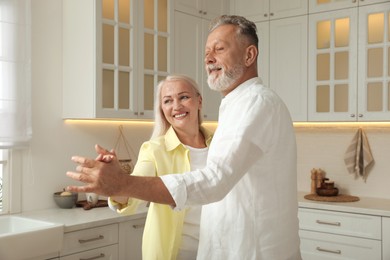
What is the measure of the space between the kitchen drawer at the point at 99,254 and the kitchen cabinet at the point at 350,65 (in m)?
1.93

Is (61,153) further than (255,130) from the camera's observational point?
Yes

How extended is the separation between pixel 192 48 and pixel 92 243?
1.92 metres

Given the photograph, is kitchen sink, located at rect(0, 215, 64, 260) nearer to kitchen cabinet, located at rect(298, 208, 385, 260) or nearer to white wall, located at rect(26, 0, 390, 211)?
white wall, located at rect(26, 0, 390, 211)

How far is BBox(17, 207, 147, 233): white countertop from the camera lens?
2997 millimetres

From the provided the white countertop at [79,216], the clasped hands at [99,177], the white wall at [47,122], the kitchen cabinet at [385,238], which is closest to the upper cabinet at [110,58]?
the white wall at [47,122]

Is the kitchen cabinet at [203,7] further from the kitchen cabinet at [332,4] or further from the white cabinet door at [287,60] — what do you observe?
the kitchen cabinet at [332,4]

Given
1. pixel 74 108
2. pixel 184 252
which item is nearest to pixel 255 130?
pixel 184 252

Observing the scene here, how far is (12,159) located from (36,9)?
41.6 inches

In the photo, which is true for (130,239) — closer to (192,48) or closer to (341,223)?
(341,223)

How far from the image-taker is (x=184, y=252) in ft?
6.56

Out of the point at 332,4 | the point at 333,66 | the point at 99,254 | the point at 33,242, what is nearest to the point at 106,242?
the point at 99,254

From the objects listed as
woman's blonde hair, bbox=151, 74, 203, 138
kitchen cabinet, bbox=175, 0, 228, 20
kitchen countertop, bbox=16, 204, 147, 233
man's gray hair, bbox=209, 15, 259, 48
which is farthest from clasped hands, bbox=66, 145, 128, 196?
kitchen cabinet, bbox=175, 0, 228, 20

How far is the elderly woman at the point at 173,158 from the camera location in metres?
1.95

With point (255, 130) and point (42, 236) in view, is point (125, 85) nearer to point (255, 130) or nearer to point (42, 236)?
point (42, 236)
